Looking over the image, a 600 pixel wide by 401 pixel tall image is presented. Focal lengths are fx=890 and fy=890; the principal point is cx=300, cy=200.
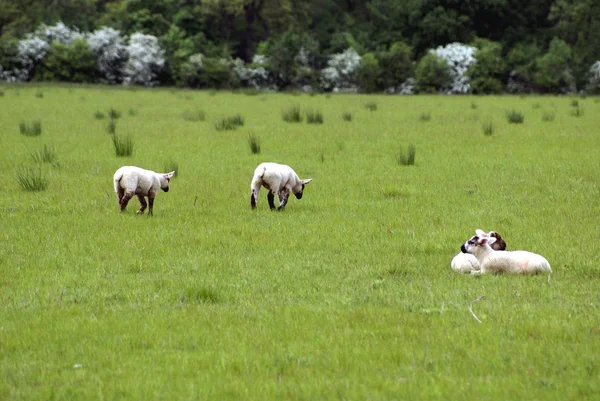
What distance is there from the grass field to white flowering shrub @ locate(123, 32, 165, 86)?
3549 centimetres

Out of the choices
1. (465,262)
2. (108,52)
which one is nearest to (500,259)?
(465,262)

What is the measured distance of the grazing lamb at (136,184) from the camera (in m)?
10.3

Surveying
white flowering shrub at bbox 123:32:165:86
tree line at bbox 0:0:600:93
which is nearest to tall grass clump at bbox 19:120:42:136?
tree line at bbox 0:0:600:93

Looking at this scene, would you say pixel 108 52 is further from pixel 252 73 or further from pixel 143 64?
pixel 252 73

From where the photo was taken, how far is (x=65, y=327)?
6359 millimetres

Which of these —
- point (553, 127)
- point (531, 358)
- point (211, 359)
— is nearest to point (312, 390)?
point (211, 359)

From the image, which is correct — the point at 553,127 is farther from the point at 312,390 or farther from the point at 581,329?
the point at 312,390

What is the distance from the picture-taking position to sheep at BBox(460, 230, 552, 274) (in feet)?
25.7

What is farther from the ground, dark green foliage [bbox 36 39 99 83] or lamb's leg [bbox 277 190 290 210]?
dark green foliage [bbox 36 39 99 83]

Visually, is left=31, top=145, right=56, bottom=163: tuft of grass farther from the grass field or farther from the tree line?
the tree line

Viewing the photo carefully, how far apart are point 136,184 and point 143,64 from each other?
42.4 metres

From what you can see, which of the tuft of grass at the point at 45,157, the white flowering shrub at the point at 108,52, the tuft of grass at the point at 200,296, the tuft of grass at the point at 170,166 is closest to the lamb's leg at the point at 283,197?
the tuft of grass at the point at 170,166

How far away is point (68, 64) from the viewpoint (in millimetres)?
51031

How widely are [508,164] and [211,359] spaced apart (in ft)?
34.2
